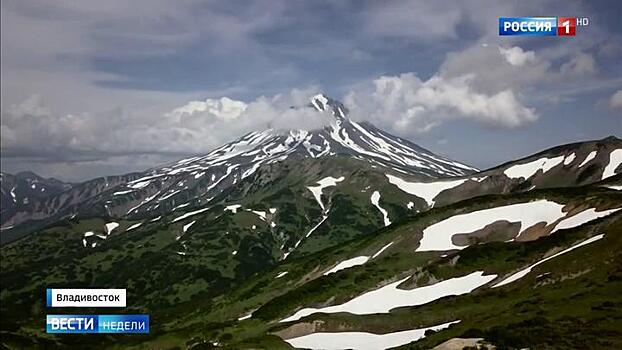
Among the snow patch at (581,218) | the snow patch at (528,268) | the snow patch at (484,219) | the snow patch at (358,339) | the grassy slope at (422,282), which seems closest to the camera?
the grassy slope at (422,282)

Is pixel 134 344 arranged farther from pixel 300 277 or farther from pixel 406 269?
pixel 406 269

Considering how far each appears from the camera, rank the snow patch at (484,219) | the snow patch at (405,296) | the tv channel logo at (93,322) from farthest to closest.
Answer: the snow patch at (484,219) → the snow patch at (405,296) → the tv channel logo at (93,322)

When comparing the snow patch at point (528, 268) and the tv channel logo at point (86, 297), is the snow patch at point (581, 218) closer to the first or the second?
the snow patch at point (528, 268)

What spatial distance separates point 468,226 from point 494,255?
112ft

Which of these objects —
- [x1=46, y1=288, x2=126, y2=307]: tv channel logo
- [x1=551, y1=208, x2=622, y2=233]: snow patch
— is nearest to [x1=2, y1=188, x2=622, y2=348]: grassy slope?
[x1=551, y1=208, x2=622, y2=233]: snow patch

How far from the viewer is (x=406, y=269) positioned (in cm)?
13788

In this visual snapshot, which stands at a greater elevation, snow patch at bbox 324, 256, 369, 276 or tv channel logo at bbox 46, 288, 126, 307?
snow patch at bbox 324, 256, 369, 276

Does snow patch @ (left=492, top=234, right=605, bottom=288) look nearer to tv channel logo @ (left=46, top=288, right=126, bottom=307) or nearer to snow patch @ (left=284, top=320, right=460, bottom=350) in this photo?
snow patch @ (left=284, top=320, right=460, bottom=350)

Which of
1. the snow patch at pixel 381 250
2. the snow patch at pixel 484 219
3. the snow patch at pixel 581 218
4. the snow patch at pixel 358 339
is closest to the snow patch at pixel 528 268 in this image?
the snow patch at pixel 358 339

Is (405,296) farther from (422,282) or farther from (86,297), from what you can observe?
(86,297)

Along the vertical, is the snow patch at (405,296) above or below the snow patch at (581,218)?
below

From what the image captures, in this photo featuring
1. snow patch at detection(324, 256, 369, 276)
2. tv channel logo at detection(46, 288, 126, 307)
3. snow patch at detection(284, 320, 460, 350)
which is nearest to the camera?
tv channel logo at detection(46, 288, 126, 307)

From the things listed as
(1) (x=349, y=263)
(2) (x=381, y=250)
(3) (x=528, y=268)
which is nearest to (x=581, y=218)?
(3) (x=528, y=268)

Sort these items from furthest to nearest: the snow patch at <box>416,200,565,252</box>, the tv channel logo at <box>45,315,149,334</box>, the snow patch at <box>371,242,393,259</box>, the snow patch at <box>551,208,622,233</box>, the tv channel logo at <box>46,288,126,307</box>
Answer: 1. the snow patch at <box>371,242,393,259</box>
2. the snow patch at <box>416,200,565,252</box>
3. the snow patch at <box>551,208,622,233</box>
4. the tv channel logo at <box>45,315,149,334</box>
5. the tv channel logo at <box>46,288,126,307</box>
